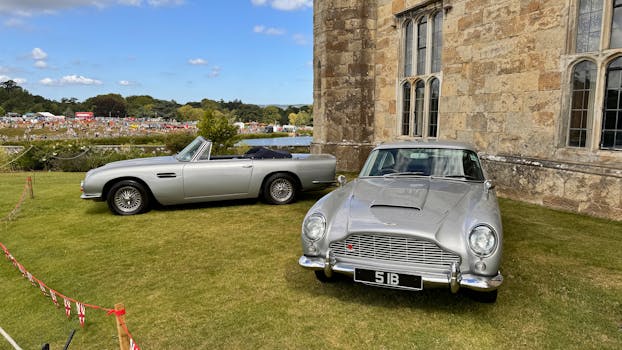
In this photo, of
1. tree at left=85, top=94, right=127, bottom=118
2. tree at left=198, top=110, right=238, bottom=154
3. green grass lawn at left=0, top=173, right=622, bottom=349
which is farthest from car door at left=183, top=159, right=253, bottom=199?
tree at left=85, top=94, right=127, bottom=118

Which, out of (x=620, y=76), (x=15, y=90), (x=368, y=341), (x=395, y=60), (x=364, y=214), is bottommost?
(x=368, y=341)

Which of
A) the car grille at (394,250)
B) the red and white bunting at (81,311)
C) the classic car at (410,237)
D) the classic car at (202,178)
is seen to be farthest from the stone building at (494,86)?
the red and white bunting at (81,311)

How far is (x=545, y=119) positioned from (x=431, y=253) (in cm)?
556

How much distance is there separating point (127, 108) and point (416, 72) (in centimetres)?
14368

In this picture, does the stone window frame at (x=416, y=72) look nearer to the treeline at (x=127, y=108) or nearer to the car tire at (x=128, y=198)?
the car tire at (x=128, y=198)

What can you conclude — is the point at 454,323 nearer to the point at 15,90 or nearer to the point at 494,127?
the point at 494,127

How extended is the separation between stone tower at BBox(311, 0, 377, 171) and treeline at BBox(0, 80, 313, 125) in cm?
9626

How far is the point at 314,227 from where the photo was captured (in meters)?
3.49

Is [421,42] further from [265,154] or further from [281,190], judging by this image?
[281,190]

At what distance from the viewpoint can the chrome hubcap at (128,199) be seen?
6875 mm

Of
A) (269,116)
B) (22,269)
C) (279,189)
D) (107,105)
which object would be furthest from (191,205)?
(107,105)

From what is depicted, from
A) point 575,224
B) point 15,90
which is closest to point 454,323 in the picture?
point 575,224

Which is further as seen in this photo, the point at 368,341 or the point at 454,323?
the point at 454,323

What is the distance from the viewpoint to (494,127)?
815 cm
